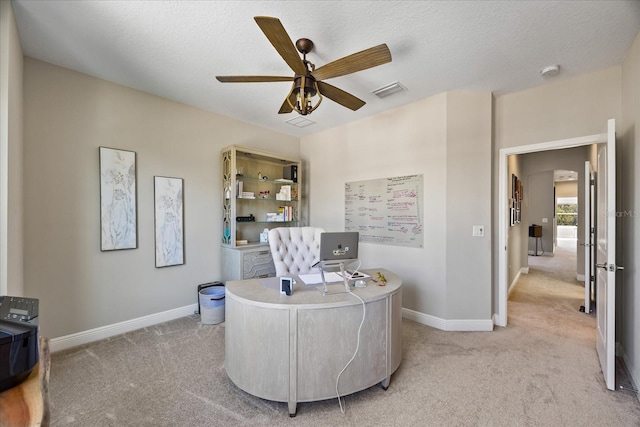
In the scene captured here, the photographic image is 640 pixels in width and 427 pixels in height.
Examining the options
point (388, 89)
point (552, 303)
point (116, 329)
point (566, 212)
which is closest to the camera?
point (116, 329)

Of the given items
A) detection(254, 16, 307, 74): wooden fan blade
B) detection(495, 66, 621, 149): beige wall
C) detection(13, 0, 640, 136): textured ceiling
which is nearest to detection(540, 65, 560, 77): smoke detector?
detection(13, 0, 640, 136): textured ceiling

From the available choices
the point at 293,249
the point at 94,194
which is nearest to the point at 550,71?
the point at 293,249

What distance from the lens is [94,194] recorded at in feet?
9.04

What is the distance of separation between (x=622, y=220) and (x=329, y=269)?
8.79 ft

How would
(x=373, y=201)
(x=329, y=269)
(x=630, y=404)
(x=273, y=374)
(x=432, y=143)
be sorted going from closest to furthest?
1. (x=273, y=374)
2. (x=630, y=404)
3. (x=329, y=269)
4. (x=432, y=143)
5. (x=373, y=201)

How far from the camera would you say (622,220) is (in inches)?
95.0

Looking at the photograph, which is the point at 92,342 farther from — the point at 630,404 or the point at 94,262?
the point at 630,404

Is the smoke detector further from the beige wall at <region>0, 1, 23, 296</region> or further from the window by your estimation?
the window

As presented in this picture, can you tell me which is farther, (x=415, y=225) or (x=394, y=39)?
(x=415, y=225)

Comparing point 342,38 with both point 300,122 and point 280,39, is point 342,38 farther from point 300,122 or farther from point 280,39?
point 300,122

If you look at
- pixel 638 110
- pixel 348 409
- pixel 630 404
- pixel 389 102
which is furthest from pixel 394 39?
pixel 630 404

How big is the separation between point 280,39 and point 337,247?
1385mm

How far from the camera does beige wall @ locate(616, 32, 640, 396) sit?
2055mm

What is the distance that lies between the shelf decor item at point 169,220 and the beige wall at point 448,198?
8.97 feet
